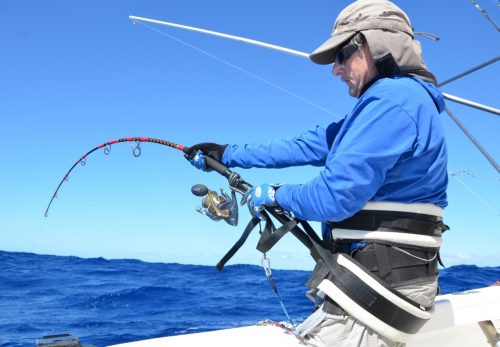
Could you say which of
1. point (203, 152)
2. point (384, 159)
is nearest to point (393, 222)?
point (384, 159)

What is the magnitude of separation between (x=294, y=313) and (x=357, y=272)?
610cm

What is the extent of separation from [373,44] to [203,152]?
1.61 meters

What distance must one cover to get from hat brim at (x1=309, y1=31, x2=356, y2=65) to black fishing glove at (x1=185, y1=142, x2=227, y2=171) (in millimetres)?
1068

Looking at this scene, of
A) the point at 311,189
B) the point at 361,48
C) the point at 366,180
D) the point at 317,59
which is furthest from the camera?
the point at 317,59

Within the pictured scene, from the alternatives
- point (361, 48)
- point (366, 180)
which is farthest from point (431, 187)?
point (361, 48)

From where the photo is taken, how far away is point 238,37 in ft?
20.1

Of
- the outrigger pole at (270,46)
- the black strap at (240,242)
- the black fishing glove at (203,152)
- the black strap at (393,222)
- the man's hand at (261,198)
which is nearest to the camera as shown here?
the black strap at (393,222)

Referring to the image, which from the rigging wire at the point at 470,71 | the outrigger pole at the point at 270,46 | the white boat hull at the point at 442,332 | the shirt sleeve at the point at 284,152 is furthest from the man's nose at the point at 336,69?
the rigging wire at the point at 470,71

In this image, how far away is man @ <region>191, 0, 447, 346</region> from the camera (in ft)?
5.58

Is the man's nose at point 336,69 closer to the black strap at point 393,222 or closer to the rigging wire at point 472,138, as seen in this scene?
the black strap at point 393,222

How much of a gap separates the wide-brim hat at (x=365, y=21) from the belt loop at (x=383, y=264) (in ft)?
3.08

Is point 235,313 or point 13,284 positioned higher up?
point 235,313

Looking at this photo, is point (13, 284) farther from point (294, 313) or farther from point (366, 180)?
point (366, 180)

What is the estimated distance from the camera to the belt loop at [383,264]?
6.04 feet
